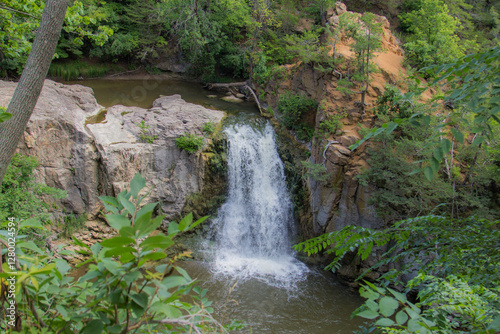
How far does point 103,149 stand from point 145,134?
128 centimetres

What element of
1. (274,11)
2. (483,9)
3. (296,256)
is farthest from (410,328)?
(483,9)

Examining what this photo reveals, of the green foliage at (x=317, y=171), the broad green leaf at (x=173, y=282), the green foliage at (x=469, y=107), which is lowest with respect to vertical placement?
the green foliage at (x=317, y=171)

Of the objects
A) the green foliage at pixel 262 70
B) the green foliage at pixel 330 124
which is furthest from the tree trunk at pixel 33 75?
the green foliage at pixel 262 70

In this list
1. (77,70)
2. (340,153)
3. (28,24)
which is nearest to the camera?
(28,24)

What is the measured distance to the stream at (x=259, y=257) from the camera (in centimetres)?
695

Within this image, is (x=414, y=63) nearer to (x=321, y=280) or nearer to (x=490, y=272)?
(x=321, y=280)

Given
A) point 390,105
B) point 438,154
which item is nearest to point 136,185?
point 438,154

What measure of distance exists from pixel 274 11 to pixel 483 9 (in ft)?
37.2

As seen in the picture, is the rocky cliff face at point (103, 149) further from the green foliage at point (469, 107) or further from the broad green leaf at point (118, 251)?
the green foliage at point (469, 107)

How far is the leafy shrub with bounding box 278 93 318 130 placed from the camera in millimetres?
10289

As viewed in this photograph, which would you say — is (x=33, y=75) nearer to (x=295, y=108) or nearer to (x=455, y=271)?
(x=455, y=271)

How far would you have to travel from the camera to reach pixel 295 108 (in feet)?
34.0

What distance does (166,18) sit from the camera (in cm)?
1426

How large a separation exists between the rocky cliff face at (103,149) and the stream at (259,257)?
133 centimetres
